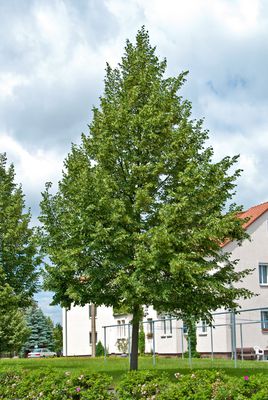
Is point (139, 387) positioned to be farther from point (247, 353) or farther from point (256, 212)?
point (256, 212)

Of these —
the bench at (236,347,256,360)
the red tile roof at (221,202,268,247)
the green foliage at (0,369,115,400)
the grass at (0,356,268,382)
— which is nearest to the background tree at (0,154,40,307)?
the grass at (0,356,268,382)

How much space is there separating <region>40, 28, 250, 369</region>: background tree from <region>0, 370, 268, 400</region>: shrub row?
185 inches

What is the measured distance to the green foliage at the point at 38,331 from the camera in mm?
73312

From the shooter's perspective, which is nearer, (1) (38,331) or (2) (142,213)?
(2) (142,213)

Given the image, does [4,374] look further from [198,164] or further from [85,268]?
[198,164]

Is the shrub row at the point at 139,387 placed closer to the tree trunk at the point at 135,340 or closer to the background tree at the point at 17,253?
the tree trunk at the point at 135,340

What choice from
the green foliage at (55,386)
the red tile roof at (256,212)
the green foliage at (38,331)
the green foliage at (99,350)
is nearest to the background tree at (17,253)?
the green foliage at (55,386)

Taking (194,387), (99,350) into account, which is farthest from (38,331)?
(194,387)

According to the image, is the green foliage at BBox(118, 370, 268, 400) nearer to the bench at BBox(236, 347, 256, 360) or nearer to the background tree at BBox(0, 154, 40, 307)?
the background tree at BBox(0, 154, 40, 307)

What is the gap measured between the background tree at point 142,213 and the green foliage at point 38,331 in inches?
2208

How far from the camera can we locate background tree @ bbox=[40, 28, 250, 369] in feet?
56.8

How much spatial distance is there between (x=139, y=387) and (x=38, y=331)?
65244 millimetres

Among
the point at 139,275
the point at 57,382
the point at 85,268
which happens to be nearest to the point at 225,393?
the point at 57,382

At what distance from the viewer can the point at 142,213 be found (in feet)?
61.8
